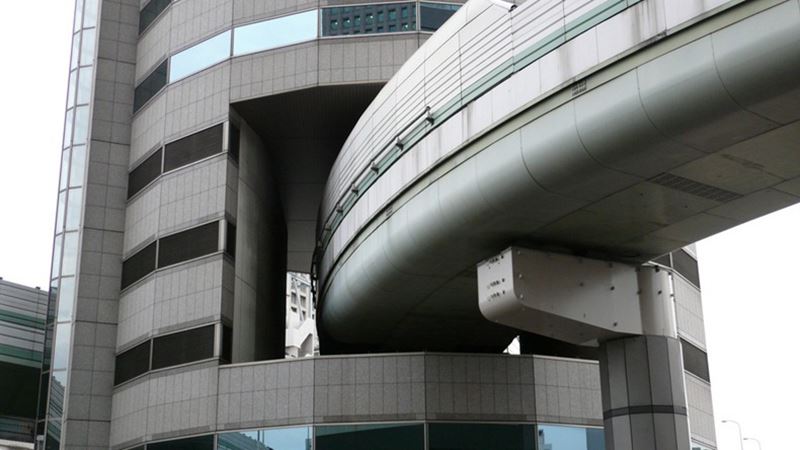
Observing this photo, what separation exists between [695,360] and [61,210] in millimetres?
21687

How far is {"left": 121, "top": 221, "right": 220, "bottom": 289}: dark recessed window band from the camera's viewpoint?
32000mm

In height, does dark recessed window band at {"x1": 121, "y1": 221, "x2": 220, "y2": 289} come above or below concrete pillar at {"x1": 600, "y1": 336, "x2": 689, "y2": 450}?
above

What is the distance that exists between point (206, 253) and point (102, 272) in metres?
5.02

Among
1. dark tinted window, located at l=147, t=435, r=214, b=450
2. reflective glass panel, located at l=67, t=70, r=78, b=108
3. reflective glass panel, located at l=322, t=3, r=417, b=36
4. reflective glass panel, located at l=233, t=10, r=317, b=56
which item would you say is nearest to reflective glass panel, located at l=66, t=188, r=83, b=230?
reflective glass panel, located at l=67, t=70, r=78, b=108

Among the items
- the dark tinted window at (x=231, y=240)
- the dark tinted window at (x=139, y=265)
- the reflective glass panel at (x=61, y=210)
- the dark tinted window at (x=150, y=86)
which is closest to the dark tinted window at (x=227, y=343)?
the dark tinted window at (x=231, y=240)

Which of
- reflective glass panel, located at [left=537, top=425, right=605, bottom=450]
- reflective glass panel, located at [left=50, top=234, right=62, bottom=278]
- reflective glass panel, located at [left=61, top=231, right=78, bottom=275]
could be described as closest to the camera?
reflective glass panel, located at [left=537, top=425, right=605, bottom=450]

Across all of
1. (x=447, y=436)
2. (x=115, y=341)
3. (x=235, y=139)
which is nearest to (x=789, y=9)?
(x=447, y=436)

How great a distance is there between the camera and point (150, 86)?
3666 centimetres

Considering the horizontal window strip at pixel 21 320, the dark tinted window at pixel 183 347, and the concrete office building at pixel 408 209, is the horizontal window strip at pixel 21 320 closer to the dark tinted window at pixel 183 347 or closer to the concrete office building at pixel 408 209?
the concrete office building at pixel 408 209

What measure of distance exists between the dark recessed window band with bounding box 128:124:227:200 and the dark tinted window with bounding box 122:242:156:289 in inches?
94.4

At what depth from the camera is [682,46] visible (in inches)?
630

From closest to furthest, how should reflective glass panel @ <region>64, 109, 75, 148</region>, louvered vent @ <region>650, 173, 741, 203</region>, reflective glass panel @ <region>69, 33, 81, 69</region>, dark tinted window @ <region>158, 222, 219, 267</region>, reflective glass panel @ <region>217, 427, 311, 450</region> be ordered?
louvered vent @ <region>650, 173, 741, 203</region>, reflective glass panel @ <region>217, 427, 311, 450</region>, dark tinted window @ <region>158, 222, 219, 267</region>, reflective glass panel @ <region>64, 109, 75, 148</region>, reflective glass panel @ <region>69, 33, 81, 69</region>

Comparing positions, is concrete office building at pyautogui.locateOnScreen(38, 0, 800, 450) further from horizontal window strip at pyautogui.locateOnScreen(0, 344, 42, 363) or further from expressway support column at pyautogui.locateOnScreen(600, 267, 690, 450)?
horizontal window strip at pyautogui.locateOnScreen(0, 344, 42, 363)

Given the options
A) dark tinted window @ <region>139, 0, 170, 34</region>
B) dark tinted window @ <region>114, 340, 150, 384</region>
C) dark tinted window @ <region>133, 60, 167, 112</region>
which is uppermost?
dark tinted window @ <region>139, 0, 170, 34</region>
